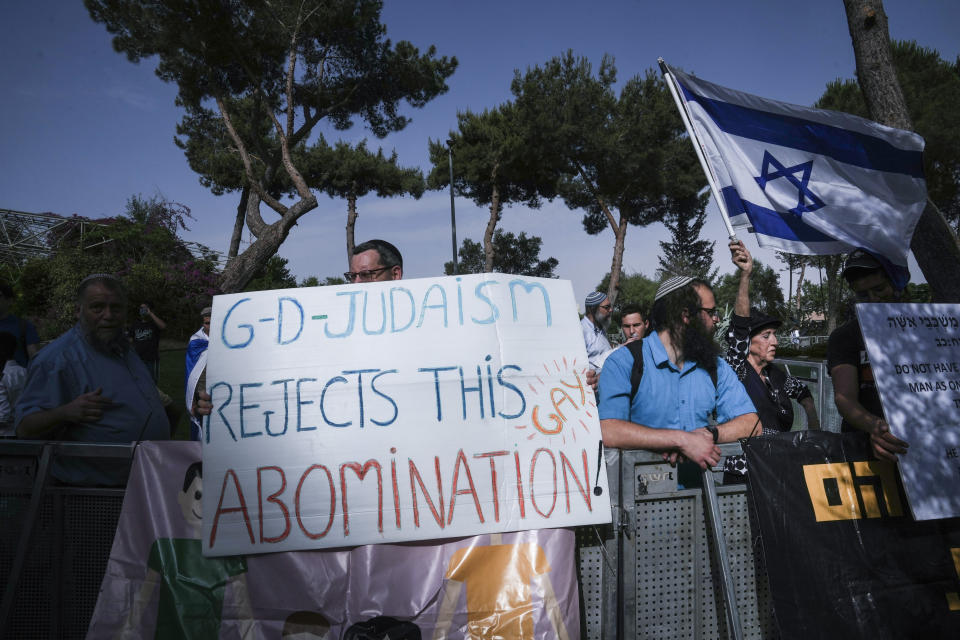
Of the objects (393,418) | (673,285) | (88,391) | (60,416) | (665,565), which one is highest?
(673,285)

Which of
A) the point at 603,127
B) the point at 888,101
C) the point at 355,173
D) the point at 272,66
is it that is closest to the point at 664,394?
the point at 888,101

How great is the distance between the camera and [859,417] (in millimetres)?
2375

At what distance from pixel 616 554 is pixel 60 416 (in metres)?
2.35

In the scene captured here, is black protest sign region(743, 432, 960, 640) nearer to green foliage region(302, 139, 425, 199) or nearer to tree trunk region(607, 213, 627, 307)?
green foliage region(302, 139, 425, 199)

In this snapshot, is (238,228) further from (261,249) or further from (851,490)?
(851,490)

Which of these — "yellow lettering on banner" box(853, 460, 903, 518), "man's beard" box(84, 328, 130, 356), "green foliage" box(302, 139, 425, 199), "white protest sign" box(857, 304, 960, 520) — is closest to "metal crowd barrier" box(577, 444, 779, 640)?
"yellow lettering on banner" box(853, 460, 903, 518)

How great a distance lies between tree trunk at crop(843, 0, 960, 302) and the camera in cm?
482

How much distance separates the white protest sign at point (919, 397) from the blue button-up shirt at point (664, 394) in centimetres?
54

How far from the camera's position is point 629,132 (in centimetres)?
2444

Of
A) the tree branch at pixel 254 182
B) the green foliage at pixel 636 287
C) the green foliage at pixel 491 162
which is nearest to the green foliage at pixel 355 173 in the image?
the green foliage at pixel 491 162

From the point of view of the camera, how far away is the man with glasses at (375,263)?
298cm

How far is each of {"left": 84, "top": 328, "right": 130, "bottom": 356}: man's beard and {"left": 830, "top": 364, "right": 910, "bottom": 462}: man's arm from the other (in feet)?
10.8

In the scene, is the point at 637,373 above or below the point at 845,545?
above

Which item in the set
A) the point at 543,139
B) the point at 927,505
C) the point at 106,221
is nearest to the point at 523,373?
the point at 927,505
